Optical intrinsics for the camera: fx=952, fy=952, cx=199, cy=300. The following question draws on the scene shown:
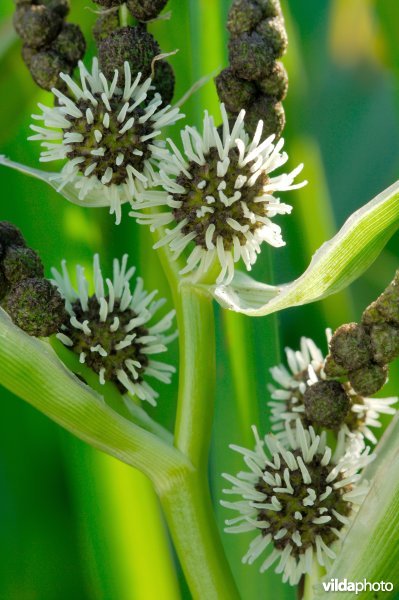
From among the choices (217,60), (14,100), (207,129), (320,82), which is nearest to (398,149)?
(320,82)

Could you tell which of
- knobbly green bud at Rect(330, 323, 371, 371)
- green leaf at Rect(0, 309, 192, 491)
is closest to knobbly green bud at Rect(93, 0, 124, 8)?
green leaf at Rect(0, 309, 192, 491)

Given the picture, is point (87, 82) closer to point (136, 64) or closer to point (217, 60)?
point (136, 64)

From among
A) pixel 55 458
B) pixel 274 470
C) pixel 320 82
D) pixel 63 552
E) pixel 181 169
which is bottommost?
pixel 63 552

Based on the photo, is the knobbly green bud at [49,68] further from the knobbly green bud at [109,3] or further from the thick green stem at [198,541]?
the thick green stem at [198,541]

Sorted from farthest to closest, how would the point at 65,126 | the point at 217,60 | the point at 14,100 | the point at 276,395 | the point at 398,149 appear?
the point at 398,149 < the point at 14,100 < the point at 217,60 < the point at 276,395 < the point at 65,126

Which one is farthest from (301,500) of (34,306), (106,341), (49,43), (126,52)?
(49,43)

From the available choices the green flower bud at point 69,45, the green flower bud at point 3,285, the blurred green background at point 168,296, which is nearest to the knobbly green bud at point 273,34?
the green flower bud at point 69,45

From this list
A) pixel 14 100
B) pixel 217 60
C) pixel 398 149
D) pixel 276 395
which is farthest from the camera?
pixel 398 149
